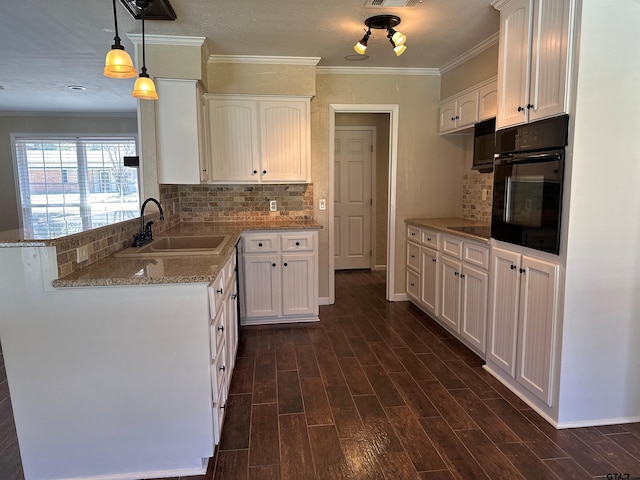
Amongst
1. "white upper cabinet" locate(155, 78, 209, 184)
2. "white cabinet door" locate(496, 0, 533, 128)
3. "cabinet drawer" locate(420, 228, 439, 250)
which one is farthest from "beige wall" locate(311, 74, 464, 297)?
"white cabinet door" locate(496, 0, 533, 128)

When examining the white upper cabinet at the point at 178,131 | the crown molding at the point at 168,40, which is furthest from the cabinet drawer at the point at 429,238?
the crown molding at the point at 168,40

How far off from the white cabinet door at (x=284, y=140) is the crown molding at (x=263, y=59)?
34 cm

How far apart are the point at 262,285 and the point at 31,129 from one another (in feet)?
17.1

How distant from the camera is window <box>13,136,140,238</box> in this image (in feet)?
20.3

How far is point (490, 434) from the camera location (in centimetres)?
201

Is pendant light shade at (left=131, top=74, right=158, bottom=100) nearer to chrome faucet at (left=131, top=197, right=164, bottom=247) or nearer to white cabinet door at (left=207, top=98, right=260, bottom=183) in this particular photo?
chrome faucet at (left=131, top=197, right=164, bottom=247)

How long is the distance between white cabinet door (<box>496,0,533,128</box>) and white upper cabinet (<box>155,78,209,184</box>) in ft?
7.27

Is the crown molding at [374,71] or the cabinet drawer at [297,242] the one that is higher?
the crown molding at [374,71]

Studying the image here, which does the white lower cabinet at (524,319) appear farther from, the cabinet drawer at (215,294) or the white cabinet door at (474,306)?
the cabinet drawer at (215,294)

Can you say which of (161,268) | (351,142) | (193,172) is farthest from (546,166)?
(351,142)

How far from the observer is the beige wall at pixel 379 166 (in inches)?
219

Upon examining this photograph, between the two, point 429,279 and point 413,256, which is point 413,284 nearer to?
point 413,256

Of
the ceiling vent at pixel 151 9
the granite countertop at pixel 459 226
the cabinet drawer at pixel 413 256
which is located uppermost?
the ceiling vent at pixel 151 9

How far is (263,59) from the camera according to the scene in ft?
11.5
